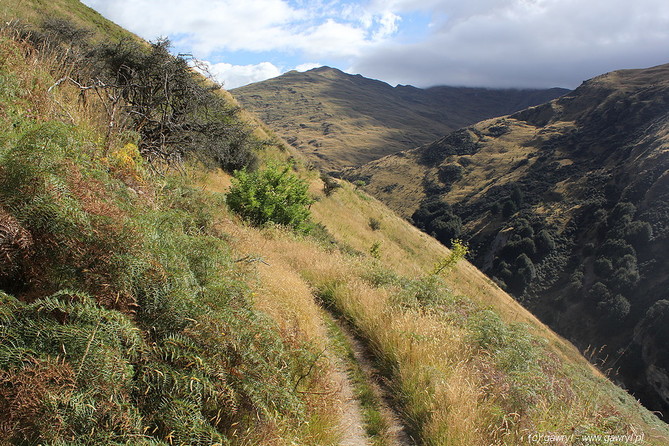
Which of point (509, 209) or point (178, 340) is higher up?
point (178, 340)

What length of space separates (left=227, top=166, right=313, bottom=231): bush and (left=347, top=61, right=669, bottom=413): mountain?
21396 mm

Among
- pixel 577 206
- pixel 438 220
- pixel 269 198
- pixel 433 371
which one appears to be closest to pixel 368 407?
pixel 433 371

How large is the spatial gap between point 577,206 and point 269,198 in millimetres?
70015

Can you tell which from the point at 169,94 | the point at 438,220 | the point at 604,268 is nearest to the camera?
the point at 169,94

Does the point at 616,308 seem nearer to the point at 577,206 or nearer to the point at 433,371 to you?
the point at 577,206

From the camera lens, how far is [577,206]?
216 feet

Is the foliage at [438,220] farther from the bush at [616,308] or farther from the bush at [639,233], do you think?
the bush at [616,308]

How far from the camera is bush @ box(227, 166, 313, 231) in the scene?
1109 cm

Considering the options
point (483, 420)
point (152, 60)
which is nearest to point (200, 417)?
point (483, 420)

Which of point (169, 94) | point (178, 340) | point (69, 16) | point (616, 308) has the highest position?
point (69, 16)

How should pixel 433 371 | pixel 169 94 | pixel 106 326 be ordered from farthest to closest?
pixel 169 94 → pixel 433 371 → pixel 106 326

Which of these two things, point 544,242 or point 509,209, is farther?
point 509,209

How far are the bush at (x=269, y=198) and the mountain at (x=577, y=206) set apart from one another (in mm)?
21396

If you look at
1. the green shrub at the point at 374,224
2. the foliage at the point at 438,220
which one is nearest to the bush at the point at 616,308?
the foliage at the point at 438,220
